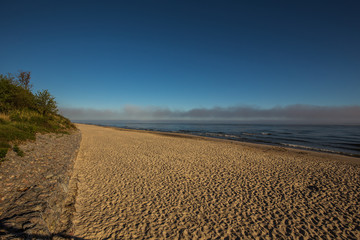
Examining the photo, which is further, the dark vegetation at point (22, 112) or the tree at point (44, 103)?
the tree at point (44, 103)

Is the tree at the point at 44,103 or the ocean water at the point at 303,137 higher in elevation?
the tree at the point at 44,103

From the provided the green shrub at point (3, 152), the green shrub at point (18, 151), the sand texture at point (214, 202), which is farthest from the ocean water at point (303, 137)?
the green shrub at point (3, 152)

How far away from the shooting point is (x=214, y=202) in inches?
265

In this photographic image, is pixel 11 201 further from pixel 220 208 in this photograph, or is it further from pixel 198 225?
pixel 220 208

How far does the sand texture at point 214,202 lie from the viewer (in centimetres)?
508

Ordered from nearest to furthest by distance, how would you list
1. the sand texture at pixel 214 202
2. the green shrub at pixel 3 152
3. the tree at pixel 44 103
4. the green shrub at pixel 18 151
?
the sand texture at pixel 214 202 → the green shrub at pixel 3 152 → the green shrub at pixel 18 151 → the tree at pixel 44 103

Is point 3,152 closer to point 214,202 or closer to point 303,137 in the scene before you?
point 214,202

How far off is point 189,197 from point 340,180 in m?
10.2

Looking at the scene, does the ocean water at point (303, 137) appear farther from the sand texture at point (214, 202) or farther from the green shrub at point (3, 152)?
the green shrub at point (3, 152)

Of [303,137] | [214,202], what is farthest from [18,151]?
[303,137]

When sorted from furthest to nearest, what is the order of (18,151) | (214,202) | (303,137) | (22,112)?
(303,137) → (22,112) → (18,151) → (214,202)

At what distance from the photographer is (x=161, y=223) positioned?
5363 mm

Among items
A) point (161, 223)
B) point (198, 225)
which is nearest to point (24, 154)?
point (161, 223)

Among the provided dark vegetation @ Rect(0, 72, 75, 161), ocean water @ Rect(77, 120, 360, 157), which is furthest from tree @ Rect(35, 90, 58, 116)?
ocean water @ Rect(77, 120, 360, 157)
